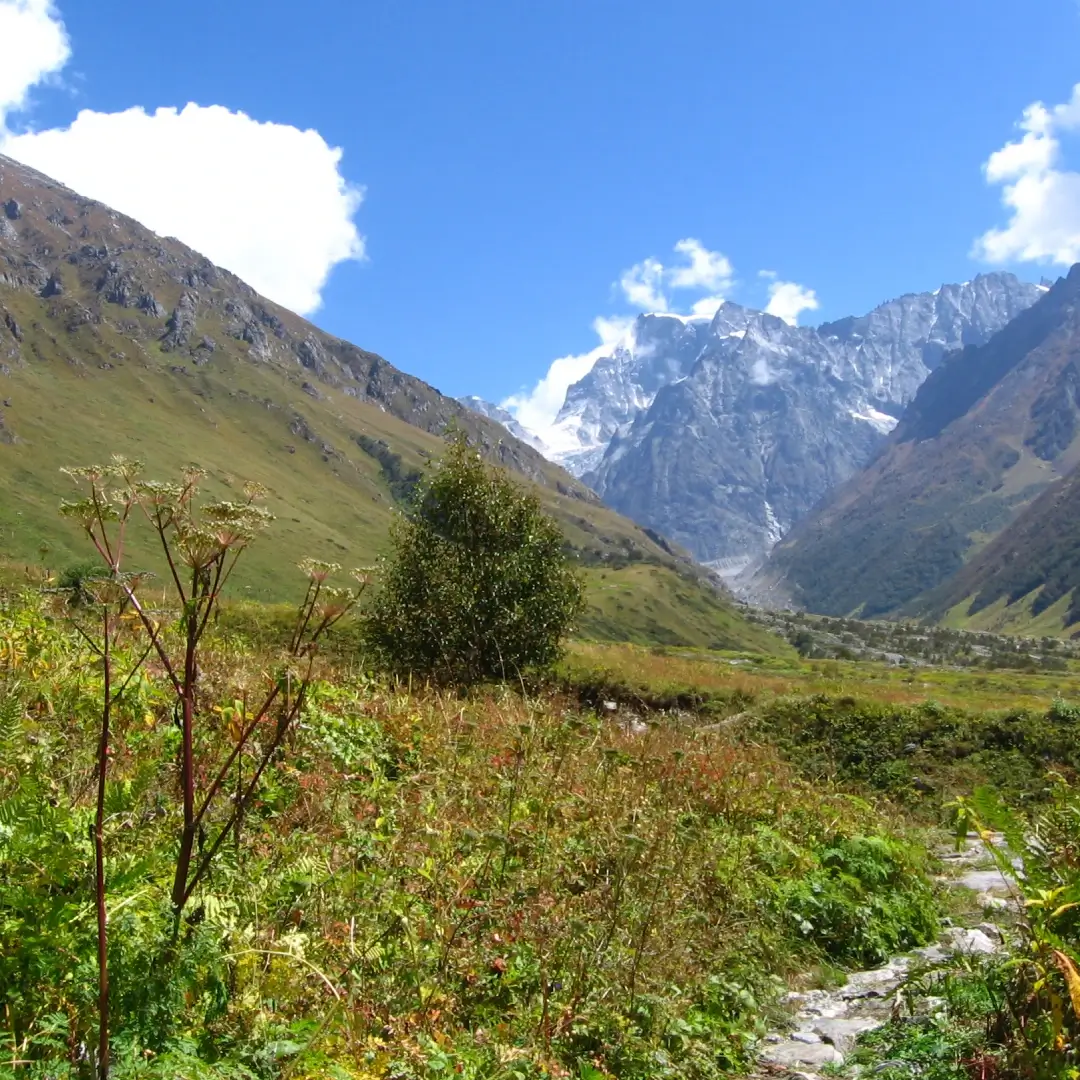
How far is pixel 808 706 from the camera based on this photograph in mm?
26328

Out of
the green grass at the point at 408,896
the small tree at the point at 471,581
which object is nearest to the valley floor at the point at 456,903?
the green grass at the point at 408,896

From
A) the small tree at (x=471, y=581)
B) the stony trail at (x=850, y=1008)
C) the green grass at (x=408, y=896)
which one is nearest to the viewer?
the green grass at (x=408, y=896)

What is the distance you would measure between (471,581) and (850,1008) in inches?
770

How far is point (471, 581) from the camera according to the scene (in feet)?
86.2

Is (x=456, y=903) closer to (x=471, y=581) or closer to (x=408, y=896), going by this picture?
(x=408, y=896)

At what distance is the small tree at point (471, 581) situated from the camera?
25.5 meters

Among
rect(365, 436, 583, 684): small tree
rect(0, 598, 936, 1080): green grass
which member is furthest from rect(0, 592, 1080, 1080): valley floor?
rect(365, 436, 583, 684): small tree

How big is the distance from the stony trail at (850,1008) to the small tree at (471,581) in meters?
16.0

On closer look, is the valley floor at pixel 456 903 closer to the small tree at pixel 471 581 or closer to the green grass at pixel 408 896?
the green grass at pixel 408 896

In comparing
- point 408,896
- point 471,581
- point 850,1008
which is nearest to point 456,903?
point 408,896

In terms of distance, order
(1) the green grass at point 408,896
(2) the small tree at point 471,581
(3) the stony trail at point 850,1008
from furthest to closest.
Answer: (2) the small tree at point 471,581, (3) the stony trail at point 850,1008, (1) the green grass at point 408,896

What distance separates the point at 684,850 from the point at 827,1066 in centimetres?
219

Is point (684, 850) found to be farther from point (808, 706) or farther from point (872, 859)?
A: point (808, 706)

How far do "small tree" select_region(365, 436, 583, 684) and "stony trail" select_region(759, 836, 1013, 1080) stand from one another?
52.7ft
